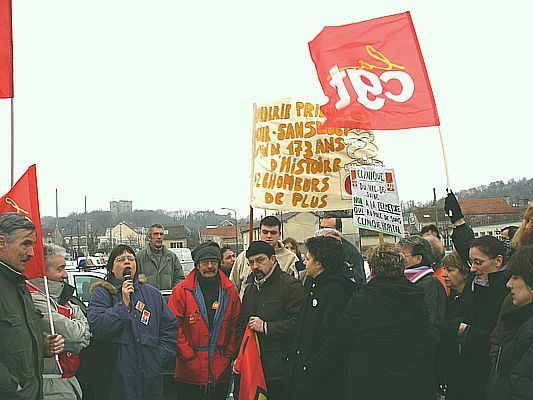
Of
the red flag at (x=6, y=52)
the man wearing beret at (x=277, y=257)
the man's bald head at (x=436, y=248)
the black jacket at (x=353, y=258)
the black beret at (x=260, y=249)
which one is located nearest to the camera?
the red flag at (x=6, y=52)

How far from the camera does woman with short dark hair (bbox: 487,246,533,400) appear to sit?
14.1ft

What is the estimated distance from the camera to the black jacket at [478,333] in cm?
566

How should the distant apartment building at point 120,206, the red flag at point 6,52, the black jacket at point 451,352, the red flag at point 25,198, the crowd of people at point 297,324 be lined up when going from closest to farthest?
1. the crowd of people at point 297,324
2. the red flag at point 25,198
3. the black jacket at point 451,352
4. the red flag at point 6,52
5. the distant apartment building at point 120,206

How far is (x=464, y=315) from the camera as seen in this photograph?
598 centimetres

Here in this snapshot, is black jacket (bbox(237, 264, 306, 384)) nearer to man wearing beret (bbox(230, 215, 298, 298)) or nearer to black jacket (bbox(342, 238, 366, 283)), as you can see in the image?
man wearing beret (bbox(230, 215, 298, 298))

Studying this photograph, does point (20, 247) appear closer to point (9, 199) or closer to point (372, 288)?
point (9, 199)

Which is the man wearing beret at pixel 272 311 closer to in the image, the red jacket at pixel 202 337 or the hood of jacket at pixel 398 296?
the red jacket at pixel 202 337

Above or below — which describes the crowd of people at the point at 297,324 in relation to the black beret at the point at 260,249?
below

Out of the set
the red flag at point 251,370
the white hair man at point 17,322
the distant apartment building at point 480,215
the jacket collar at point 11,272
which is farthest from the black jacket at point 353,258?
the distant apartment building at point 480,215

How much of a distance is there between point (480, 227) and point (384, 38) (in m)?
64.7

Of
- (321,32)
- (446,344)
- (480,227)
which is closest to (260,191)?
(321,32)

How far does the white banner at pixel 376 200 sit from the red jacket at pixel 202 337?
5.34 ft

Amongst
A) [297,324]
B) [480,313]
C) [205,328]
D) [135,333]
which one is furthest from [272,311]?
[480,313]

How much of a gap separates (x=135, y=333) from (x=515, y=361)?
3518 mm
